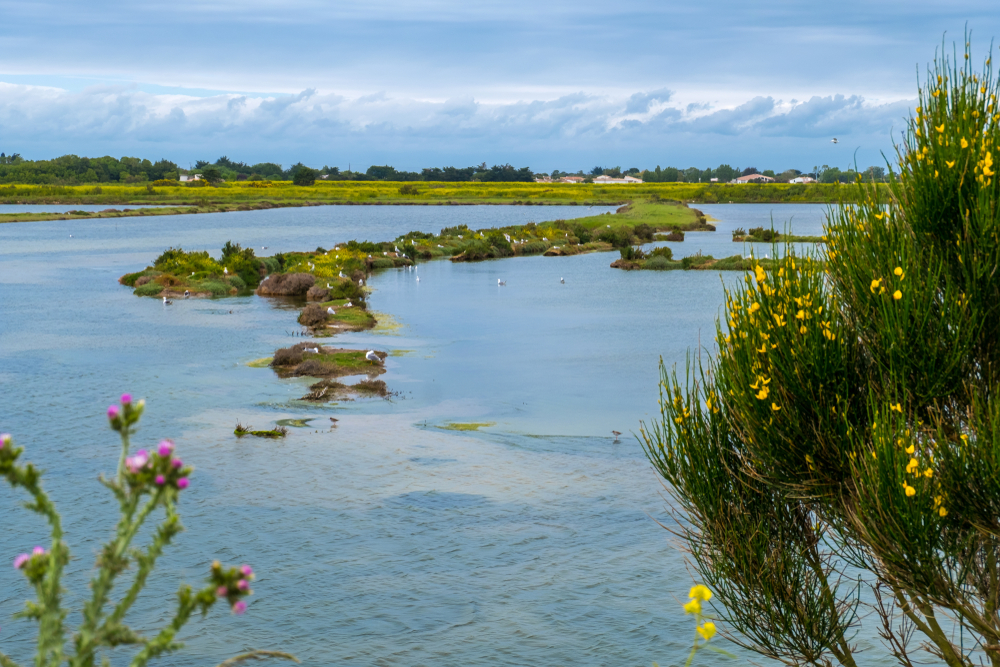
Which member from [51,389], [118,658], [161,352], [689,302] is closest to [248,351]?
[161,352]

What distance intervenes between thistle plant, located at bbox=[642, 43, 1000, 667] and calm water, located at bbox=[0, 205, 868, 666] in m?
2.89

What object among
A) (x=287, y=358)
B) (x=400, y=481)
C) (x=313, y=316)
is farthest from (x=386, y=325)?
(x=400, y=481)

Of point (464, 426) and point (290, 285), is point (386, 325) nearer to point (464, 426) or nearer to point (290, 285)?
point (290, 285)

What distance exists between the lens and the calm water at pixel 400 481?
17.2m

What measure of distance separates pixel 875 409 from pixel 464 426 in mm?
20599

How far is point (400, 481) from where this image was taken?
23.7 m

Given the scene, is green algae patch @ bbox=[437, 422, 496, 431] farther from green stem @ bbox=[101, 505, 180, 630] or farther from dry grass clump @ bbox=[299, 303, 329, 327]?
green stem @ bbox=[101, 505, 180, 630]

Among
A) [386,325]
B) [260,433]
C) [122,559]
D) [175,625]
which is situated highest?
[122,559]

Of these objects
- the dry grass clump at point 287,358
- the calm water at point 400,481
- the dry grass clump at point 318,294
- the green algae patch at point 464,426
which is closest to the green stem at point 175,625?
the calm water at point 400,481

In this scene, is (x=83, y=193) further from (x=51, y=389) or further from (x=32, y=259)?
(x=51, y=389)

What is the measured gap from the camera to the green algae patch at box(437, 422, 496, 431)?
2830 centimetres

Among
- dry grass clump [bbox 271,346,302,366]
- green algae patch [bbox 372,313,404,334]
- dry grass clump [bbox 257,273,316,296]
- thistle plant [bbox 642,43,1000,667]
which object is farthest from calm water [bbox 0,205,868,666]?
dry grass clump [bbox 257,273,316,296]

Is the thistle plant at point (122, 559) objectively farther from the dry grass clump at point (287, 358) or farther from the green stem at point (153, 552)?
the dry grass clump at point (287, 358)

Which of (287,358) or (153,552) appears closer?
(153,552)
